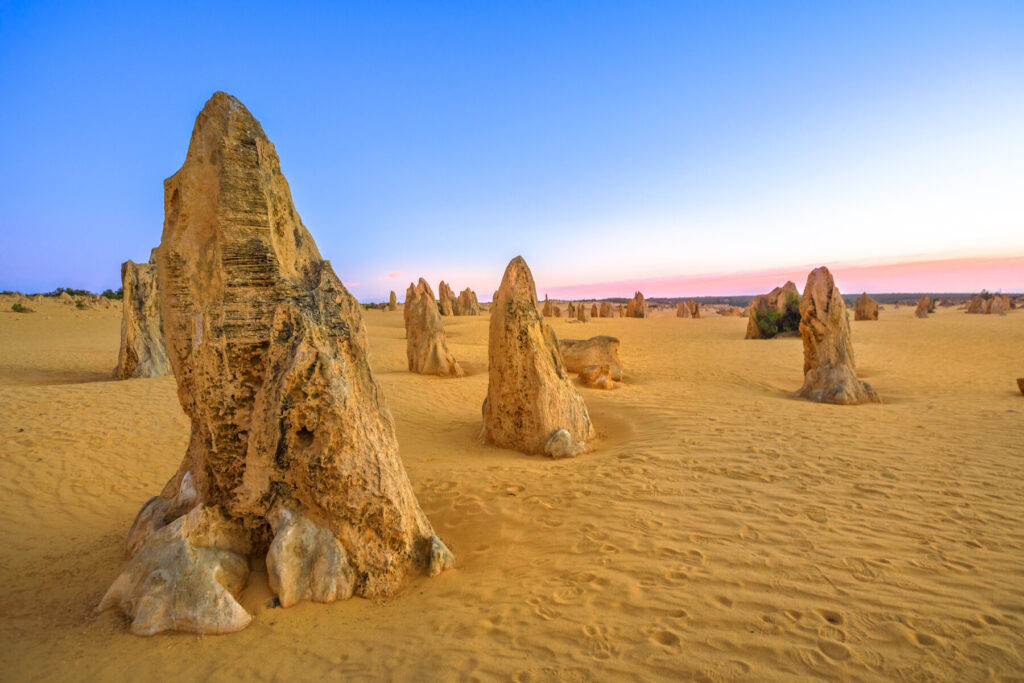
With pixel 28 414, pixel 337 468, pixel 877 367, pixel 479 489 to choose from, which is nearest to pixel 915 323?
pixel 877 367

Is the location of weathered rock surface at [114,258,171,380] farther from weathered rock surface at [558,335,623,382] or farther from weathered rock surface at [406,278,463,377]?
weathered rock surface at [558,335,623,382]

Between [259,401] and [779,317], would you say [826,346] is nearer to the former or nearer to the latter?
[259,401]

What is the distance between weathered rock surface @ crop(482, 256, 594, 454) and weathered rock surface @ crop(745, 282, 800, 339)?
18055 millimetres

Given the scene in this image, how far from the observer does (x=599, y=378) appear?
39.6 ft

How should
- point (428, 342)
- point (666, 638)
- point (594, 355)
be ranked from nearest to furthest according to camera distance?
point (666, 638) → point (594, 355) → point (428, 342)

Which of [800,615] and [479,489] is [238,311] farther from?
[800,615]

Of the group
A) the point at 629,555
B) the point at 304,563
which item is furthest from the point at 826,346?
the point at 304,563

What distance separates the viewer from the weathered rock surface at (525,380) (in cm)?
700

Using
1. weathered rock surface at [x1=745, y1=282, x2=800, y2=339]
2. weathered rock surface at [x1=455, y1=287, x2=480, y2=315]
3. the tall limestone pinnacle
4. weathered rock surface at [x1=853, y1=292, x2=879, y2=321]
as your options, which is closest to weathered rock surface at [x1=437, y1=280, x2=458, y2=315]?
weathered rock surface at [x1=455, y1=287, x2=480, y2=315]

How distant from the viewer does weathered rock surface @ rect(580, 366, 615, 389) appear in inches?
474

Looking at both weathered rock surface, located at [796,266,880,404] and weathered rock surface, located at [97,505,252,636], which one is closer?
weathered rock surface, located at [97,505,252,636]

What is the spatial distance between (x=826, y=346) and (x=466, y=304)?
29.3m

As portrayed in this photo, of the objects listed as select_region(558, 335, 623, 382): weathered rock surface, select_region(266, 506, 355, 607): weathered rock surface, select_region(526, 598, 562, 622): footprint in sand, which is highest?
select_region(558, 335, 623, 382): weathered rock surface

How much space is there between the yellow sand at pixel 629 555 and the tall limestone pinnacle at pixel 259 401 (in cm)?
24
